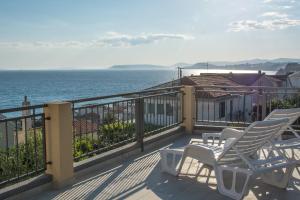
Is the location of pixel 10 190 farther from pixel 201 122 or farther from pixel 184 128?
pixel 201 122

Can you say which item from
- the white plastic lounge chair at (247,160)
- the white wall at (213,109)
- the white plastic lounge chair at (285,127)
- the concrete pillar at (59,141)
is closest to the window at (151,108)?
the white wall at (213,109)

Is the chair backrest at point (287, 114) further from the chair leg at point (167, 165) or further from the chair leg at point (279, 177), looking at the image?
the chair leg at point (167, 165)

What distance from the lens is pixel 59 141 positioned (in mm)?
4734

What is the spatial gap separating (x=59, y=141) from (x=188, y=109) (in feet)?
13.5

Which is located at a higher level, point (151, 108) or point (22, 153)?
point (151, 108)

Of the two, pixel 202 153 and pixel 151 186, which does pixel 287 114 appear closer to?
pixel 202 153

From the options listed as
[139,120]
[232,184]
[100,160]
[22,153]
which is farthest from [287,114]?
[22,153]

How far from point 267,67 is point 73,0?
461 feet

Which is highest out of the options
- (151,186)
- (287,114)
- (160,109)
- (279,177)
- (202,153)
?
(287,114)

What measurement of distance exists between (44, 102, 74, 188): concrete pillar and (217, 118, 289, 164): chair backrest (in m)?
1.89

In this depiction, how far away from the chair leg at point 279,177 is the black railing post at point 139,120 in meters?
2.47

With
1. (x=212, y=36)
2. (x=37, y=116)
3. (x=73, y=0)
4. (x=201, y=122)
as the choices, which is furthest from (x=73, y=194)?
(x=212, y=36)

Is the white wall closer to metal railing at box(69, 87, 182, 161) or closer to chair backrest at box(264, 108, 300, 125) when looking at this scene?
metal railing at box(69, 87, 182, 161)

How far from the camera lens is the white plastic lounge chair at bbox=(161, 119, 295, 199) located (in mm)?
4199
